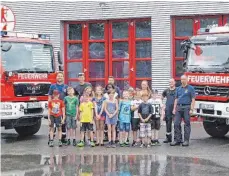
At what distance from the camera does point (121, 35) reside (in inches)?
795

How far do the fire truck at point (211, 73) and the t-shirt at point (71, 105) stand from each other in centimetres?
295

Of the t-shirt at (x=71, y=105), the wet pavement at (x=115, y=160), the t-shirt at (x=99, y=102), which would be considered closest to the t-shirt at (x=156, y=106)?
the wet pavement at (x=115, y=160)

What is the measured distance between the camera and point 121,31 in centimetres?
2019

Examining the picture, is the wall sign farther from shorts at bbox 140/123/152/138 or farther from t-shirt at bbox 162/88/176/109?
shorts at bbox 140/123/152/138

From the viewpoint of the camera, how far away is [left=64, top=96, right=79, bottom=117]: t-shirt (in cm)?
1376

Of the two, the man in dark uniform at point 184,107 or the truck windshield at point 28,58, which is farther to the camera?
the truck windshield at point 28,58

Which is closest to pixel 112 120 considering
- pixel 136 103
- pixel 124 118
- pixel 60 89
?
pixel 124 118

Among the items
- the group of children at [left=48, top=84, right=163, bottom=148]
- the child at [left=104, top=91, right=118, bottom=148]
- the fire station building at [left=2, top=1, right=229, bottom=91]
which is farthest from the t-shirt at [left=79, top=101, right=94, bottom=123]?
the fire station building at [left=2, top=1, right=229, bottom=91]

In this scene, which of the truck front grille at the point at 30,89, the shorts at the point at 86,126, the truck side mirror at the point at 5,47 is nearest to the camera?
the shorts at the point at 86,126

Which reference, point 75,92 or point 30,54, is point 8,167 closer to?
point 75,92

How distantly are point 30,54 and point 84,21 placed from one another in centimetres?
578

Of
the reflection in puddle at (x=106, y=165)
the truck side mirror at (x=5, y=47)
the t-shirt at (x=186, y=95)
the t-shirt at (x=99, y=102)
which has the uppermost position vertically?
the truck side mirror at (x=5, y=47)

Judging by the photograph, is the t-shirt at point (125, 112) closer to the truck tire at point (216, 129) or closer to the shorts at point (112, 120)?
the shorts at point (112, 120)

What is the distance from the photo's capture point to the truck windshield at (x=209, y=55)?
14180 mm
